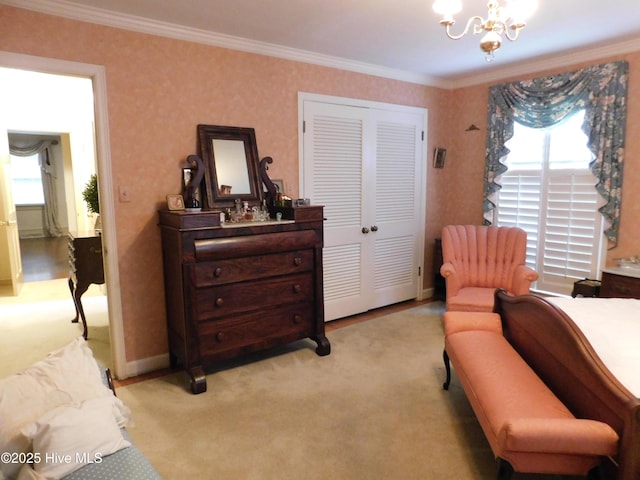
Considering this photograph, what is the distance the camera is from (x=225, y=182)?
325cm

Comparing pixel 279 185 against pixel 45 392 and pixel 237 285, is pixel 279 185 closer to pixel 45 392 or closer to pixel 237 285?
pixel 237 285

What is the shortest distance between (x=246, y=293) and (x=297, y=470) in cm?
129

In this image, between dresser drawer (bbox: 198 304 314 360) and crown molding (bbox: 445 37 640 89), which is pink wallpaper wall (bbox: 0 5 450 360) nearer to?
dresser drawer (bbox: 198 304 314 360)

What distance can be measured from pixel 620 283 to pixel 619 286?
0.03 m

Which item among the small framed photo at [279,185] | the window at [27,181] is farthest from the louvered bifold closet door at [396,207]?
the window at [27,181]

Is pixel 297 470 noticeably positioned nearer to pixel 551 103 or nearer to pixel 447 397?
pixel 447 397

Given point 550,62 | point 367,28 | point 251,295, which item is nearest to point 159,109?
point 251,295

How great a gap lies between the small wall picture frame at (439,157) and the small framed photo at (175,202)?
10.0ft

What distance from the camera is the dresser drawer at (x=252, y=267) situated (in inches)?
110

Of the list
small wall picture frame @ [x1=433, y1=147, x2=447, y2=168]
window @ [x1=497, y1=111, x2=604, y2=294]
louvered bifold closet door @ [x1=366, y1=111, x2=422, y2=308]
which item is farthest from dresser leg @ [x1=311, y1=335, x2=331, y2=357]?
small wall picture frame @ [x1=433, y1=147, x2=447, y2=168]

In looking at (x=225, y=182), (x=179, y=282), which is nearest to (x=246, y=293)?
(x=179, y=282)

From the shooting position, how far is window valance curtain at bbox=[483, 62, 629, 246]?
348cm

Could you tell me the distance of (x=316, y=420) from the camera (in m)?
2.48

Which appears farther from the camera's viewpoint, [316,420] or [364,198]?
[364,198]
